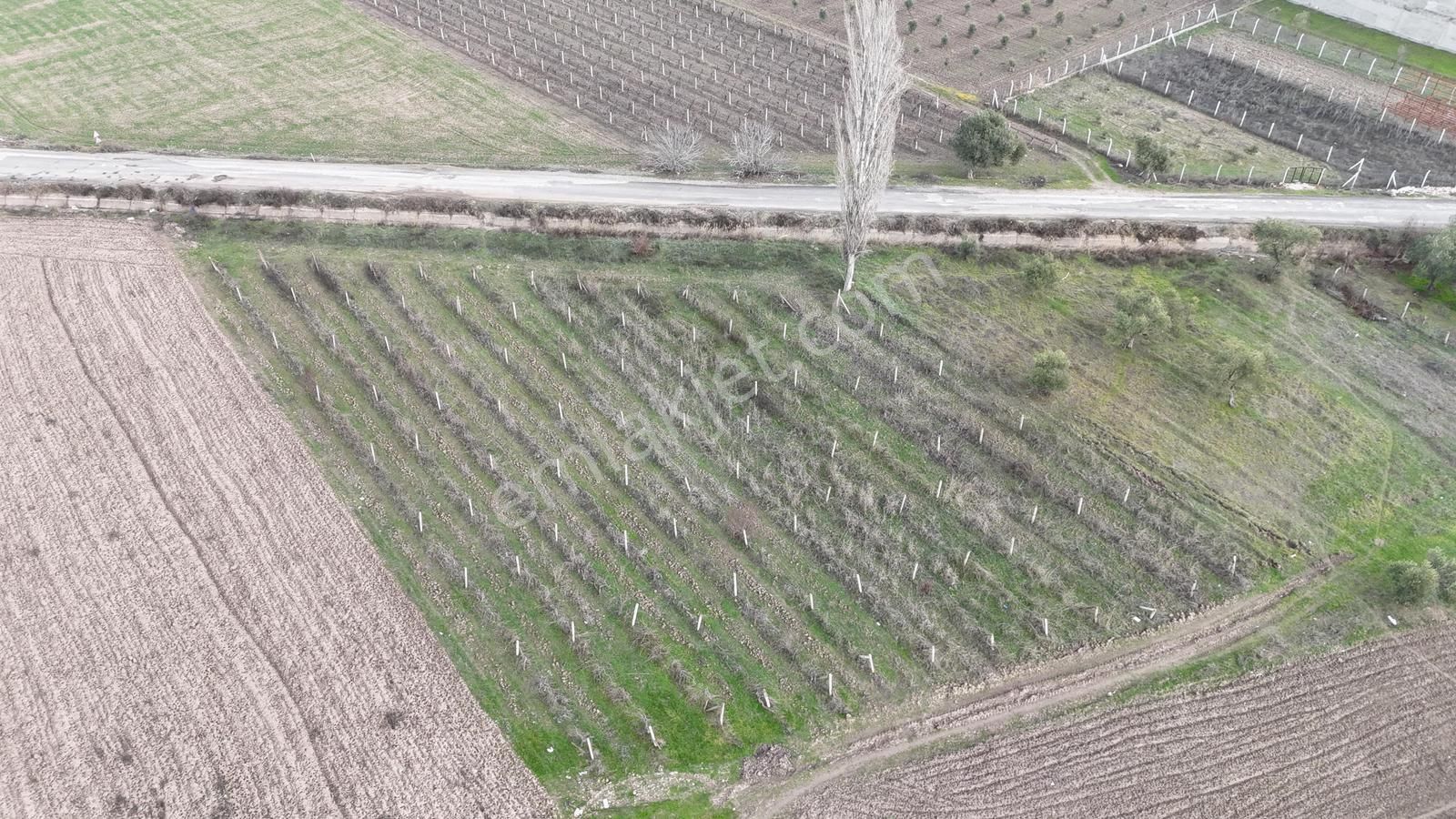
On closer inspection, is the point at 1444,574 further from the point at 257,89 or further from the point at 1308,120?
the point at 257,89

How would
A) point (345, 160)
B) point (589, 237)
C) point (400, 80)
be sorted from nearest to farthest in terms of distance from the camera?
point (589, 237)
point (345, 160)
point (400, 80)

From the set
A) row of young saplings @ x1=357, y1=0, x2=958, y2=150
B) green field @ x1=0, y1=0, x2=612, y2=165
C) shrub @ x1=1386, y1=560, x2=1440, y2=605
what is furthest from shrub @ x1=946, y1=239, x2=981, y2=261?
shrub @ x1=1386, y1=560, x2=1440, y2=605

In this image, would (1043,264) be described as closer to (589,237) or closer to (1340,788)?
(589,237)

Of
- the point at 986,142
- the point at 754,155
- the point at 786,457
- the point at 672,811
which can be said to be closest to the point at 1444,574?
the point at 786,457

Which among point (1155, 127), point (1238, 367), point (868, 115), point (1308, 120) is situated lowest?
point (1238, 367)

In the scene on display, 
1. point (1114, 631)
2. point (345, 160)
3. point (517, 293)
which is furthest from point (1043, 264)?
point (345, 160)

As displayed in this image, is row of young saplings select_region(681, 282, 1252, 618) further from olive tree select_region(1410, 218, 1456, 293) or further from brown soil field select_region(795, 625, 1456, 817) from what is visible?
olive tree select_region(1410, 218, 1456, 293)

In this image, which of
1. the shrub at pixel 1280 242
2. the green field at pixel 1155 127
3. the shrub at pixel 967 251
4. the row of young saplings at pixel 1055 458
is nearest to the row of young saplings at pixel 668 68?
the green field at pixel 1155 127
